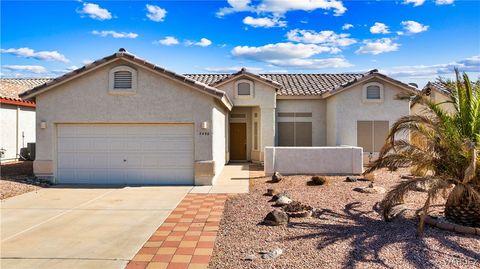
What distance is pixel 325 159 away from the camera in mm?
15742

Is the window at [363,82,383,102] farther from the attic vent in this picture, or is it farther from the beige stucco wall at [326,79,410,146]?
the attic vent

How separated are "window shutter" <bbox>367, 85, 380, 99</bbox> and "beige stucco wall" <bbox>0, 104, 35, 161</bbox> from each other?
19118 mm

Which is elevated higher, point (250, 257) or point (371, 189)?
point (371, 189)

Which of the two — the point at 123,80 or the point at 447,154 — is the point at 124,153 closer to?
the point at 123,80

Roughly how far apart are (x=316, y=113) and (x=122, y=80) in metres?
11.2

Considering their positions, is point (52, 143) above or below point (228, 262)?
above

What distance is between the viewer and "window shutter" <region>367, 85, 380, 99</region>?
19.1 meters

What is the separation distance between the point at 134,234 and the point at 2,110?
→ 16172 millimetres

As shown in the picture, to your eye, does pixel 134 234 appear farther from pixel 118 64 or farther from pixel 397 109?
pixel 397 109

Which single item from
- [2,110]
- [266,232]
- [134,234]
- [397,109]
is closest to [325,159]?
[397,109]

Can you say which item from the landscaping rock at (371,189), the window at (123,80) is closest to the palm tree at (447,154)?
the landscaping rock at (371,189)

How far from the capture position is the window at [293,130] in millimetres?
20656

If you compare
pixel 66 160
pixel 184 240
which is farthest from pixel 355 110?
pixel 184 240

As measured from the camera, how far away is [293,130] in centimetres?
2069
